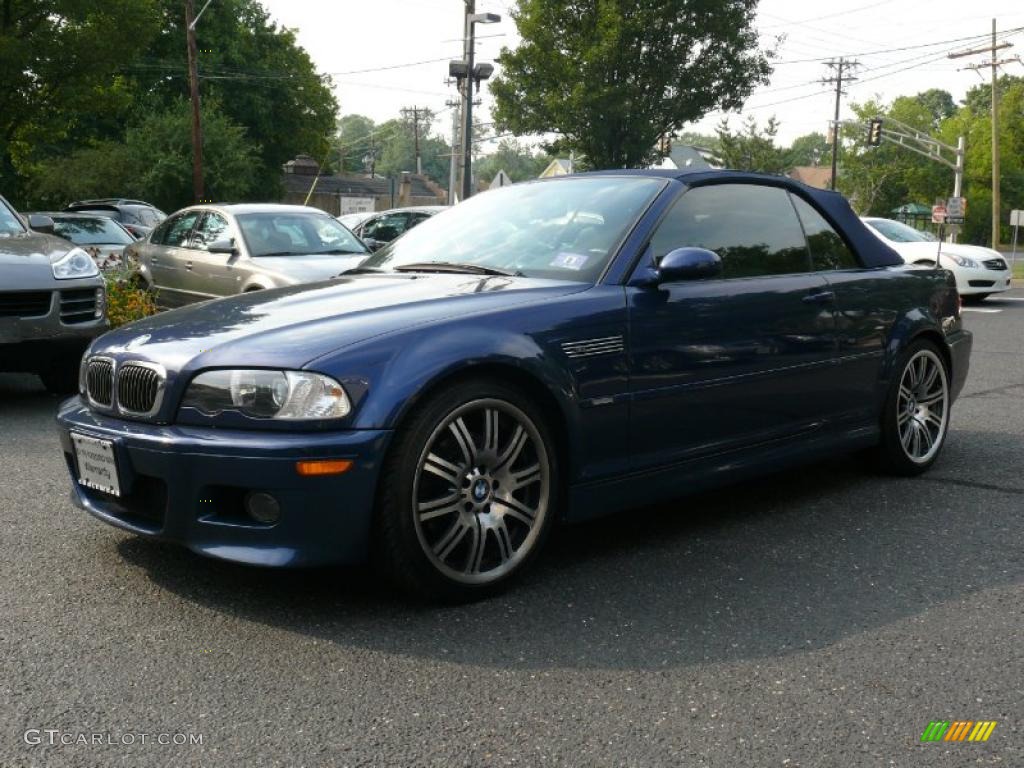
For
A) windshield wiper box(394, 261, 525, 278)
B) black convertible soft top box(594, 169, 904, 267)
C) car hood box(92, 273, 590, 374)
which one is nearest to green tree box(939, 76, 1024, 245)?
black convertible soft top box(594, 169, 904, 267)

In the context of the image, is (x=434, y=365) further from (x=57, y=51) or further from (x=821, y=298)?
(x=57, y=51)

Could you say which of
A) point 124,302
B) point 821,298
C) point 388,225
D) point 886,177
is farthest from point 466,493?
point 886,177

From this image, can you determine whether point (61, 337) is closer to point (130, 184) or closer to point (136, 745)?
point (136, 745)

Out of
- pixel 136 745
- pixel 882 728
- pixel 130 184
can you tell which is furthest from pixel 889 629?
pixel 130 184

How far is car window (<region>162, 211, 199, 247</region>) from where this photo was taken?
11.9m

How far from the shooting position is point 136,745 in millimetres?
2674

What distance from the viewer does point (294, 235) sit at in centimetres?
1122

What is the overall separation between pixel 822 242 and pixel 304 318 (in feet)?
8.32

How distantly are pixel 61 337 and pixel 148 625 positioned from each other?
439 cm

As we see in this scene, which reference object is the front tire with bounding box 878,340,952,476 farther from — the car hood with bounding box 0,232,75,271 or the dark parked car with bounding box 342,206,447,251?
the dark parked car with bounding box 342,206,447,251

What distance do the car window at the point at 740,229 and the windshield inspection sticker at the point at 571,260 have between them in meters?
0.28

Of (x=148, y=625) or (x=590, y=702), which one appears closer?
(x=590, y=702)

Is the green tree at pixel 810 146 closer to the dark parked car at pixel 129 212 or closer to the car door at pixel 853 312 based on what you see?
the dark parked car at pixel 129 212

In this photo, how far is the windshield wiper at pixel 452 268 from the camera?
4352 mm
